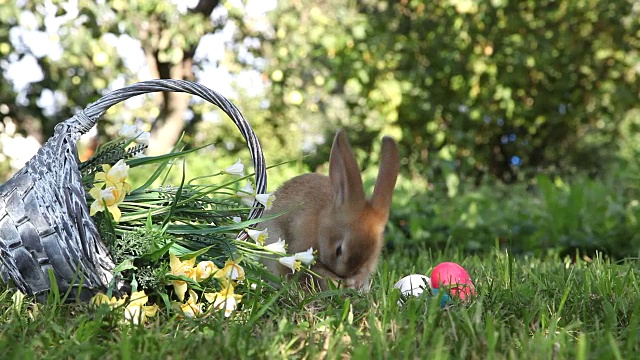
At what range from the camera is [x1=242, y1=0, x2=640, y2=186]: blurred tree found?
732 cm

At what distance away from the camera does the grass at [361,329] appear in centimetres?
182

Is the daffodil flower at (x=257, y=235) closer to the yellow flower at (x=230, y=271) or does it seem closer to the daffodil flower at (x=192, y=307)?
the yellow flower at (x=230, y=271)

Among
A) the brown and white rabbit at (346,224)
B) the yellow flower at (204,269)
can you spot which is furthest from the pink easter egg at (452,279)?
the yellow flower at (204,269)

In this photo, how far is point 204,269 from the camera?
2338 millimetres

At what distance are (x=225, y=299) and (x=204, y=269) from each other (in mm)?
165

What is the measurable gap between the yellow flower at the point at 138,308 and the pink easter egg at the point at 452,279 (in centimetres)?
99

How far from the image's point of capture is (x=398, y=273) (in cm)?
317

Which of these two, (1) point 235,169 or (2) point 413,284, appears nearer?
(1) point 235,169

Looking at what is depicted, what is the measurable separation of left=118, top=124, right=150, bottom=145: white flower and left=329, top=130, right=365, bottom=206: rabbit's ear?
2.43 feet

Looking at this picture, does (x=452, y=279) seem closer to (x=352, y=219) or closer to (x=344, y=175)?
(x=352, y=219)

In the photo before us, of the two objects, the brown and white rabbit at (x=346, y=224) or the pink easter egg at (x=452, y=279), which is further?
the brown and white rabbit at (x=346, y=224)

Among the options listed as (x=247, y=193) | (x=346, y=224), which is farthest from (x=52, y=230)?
(x=346, y=224)

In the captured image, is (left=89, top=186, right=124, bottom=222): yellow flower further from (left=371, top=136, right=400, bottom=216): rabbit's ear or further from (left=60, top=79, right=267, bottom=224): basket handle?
(left=371, top=136, right=400, bottom=216): rabbit's ear

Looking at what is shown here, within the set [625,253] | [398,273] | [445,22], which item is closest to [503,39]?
[445,22]
